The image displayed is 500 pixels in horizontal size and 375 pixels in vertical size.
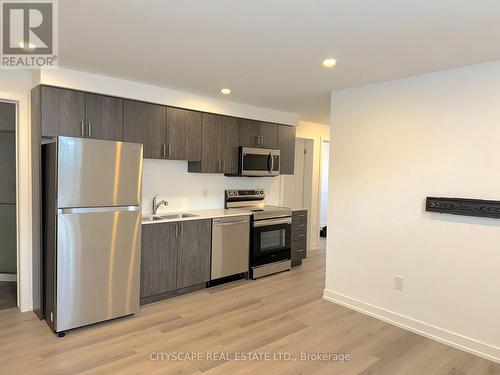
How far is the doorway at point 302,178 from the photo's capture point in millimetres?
6175

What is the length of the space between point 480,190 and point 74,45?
3.45 metres

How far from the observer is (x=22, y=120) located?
335 centimetres

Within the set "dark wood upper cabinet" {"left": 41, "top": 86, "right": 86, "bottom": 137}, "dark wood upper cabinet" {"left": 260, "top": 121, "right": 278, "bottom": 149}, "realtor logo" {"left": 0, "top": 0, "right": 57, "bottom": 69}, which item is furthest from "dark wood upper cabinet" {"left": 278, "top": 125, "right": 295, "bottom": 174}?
"realtor logo" {"left": 0, "top": 0, "right": 57, "bottom": 69}

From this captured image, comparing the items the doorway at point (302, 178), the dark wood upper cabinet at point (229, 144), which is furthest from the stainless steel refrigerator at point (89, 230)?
the doorway at point (302, 178)

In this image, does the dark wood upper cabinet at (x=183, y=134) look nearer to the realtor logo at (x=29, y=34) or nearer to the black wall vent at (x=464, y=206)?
the realtor logo at (x=29, y=34)

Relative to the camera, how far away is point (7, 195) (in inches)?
181

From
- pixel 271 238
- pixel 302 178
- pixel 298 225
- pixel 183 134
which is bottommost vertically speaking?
pixel 271 238

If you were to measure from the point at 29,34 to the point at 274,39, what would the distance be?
172 centimetres

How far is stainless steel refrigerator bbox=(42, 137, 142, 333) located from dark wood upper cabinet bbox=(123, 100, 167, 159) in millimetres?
528

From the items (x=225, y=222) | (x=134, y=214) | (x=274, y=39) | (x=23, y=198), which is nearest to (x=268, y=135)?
(x=225, y=222)

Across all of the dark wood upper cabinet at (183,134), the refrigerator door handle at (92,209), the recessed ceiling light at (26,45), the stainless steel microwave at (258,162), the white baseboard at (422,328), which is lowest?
the white baseboard at (422,328)

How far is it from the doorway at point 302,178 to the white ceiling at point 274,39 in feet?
8.78

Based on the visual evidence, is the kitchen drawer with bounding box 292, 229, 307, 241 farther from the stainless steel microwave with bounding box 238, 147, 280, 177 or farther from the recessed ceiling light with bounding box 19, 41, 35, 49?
the recessed ceiling light with bounding box 19, 41, 35, 49

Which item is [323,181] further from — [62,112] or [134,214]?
[62,112]
